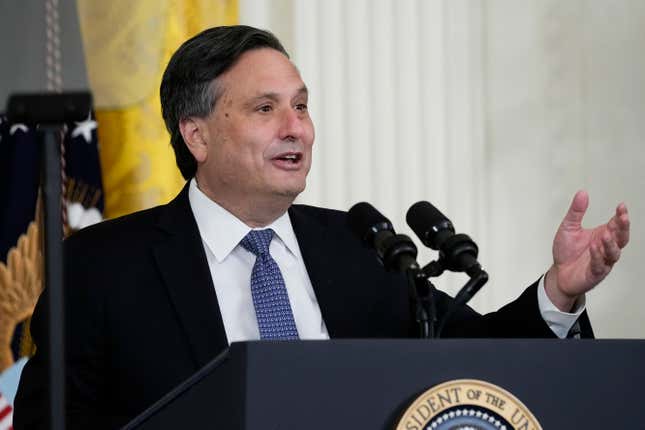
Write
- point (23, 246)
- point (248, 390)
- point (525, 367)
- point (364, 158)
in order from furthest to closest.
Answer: point (364, 158) < point (23, 246) < point (525, 367) < point (248, 390)

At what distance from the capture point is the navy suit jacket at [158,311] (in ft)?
7.95

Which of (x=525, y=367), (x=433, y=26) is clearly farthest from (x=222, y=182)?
(x=433, y=26)

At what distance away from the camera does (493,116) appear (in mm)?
4250

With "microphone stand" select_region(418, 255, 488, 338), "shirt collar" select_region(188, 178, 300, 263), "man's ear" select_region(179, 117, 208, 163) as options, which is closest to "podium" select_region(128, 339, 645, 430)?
"microphone stand" select_region(418, 255, 488, 338)

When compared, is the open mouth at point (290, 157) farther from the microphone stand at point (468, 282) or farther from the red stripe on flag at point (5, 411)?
the red stripe on flag at point (5, 411)

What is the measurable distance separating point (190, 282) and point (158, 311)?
0.09 metres

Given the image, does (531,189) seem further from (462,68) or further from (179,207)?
(179,207)

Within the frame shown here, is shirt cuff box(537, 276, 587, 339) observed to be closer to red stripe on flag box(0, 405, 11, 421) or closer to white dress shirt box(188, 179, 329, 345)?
white dress shirt box(188, 179, 329, 345)

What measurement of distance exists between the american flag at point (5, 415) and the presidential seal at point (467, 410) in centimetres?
206

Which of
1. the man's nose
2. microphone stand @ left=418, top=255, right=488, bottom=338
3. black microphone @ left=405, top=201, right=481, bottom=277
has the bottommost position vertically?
microphone stand @ left=418, top=255, right=488, bottom=338

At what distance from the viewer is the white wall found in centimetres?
407

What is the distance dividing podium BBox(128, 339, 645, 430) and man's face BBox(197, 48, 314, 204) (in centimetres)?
107

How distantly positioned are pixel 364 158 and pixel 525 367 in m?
2.49

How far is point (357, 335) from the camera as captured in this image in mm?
2621
